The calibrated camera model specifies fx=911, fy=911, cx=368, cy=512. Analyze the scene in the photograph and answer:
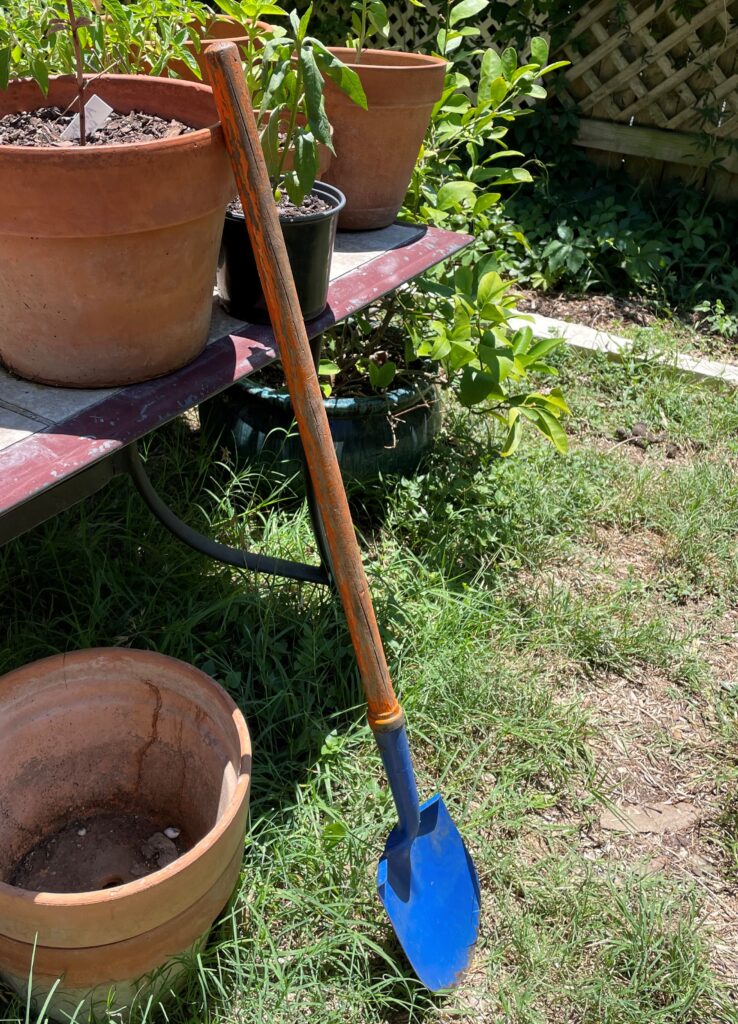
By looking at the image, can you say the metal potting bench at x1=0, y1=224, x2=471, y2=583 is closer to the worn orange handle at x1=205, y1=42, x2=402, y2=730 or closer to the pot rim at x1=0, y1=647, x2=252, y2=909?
the worn orange handle at x1=205, y1=42, x2=402, y2=730

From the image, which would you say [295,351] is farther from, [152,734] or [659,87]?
[659,87]

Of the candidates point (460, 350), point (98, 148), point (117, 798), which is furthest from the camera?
point (460, 350)

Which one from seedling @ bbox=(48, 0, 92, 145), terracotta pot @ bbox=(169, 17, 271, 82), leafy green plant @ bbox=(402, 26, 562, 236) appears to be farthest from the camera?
leafy green plant @ bbox=(402, 26, 562, 236)

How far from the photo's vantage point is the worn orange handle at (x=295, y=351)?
118 centimetres

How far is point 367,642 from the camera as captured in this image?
141cm

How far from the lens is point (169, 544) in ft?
7.25

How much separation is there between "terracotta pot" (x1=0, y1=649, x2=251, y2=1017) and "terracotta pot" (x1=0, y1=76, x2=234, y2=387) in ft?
1.64

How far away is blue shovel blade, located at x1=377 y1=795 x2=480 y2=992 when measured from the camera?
147cm

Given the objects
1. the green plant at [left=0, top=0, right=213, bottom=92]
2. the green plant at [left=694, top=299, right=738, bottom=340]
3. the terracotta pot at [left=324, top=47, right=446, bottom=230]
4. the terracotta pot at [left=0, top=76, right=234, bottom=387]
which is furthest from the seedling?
the green plant at [left=694, top=299, right=738, bottom=340]

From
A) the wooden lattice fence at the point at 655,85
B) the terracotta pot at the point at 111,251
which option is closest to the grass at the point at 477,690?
the terracotta pot at the point at 111,251

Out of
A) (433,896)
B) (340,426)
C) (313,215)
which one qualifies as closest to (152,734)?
(433,896)

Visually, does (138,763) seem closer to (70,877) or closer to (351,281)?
(70,877)

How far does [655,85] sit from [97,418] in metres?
3.74

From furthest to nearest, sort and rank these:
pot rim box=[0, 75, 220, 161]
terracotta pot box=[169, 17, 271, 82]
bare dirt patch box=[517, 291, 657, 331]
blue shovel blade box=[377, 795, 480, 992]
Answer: bare dirt patch box=[517, 291, 657, 331] → terracotta pot box=[169, 17, 271, 82] → blue shovel blade box=[377, 795, 480, 992] → pot rim box=[0, 75, 220, 161]
